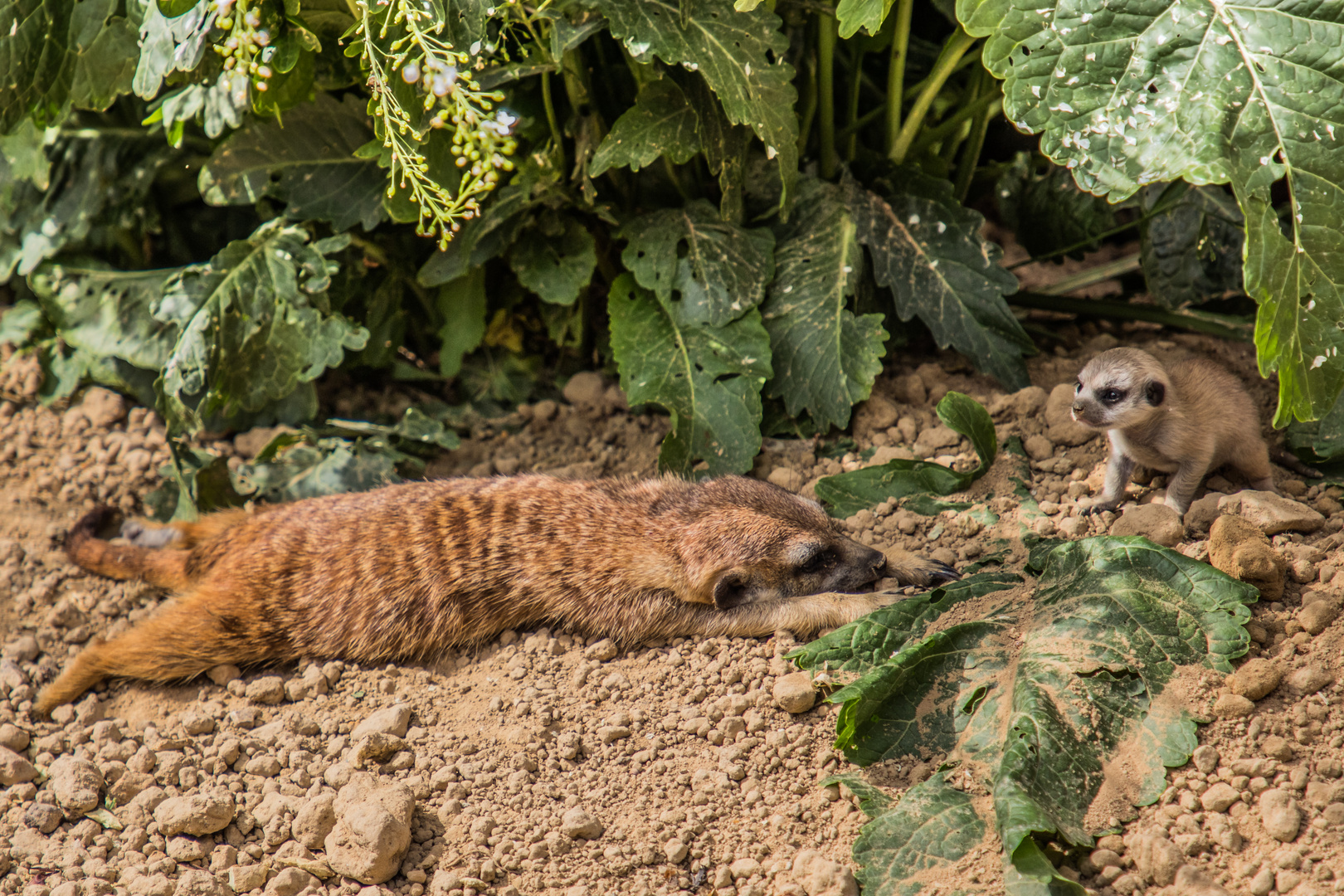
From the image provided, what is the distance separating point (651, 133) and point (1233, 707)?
2.43 metres

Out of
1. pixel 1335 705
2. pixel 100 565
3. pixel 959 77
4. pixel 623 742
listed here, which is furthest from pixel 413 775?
pixel 959 77

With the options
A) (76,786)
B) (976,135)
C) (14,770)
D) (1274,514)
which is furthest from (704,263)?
(14,770)

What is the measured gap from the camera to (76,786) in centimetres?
278

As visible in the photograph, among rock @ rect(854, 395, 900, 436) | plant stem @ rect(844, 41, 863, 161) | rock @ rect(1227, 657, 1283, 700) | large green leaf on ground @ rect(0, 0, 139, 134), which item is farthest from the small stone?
large green leaf on ground @ rect(0, 0, 139, 134)

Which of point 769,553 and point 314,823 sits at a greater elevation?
point 769,553

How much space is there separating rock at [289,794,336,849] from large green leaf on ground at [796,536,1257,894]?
135cm

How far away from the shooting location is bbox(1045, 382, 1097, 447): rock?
3.40 m

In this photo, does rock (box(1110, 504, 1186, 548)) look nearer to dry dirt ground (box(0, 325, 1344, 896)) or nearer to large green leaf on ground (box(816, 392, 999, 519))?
dry dirt ground (box(0, 325, 1344, 896))

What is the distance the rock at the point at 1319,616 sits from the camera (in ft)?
7.94

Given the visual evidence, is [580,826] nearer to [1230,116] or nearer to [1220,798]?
[1220,798]

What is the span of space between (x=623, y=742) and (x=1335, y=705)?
5.93 ft

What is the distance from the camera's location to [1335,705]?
2270mm

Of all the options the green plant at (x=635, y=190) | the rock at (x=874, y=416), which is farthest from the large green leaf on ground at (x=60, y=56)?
the rock at (x=874, y=416)

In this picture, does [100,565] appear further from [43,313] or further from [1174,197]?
[1174,197]
